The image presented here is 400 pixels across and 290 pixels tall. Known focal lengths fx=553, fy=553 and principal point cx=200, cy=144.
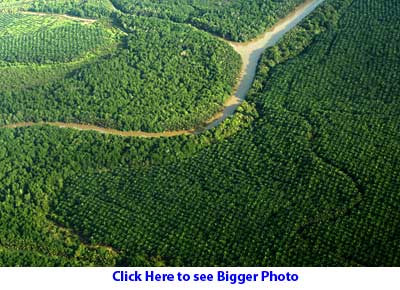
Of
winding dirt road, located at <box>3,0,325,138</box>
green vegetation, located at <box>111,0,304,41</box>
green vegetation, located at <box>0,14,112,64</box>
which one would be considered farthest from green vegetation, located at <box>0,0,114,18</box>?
winding dirt road, located at <box>3,0,325,138</box>

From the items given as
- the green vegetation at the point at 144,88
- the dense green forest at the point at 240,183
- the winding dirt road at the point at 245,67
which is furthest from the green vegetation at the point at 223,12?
the dense green forest at the point at 240,183

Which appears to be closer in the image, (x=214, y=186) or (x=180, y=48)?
(x=214, y=186)

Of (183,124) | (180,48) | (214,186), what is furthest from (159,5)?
(214,186)

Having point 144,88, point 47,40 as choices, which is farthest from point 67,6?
point 144,88

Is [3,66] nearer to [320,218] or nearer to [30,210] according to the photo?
[30,210]

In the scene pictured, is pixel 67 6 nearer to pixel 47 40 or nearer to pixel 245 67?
pixel 47 40

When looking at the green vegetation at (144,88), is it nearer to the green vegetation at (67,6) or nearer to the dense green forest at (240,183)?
the dense green forest at (240,183)
